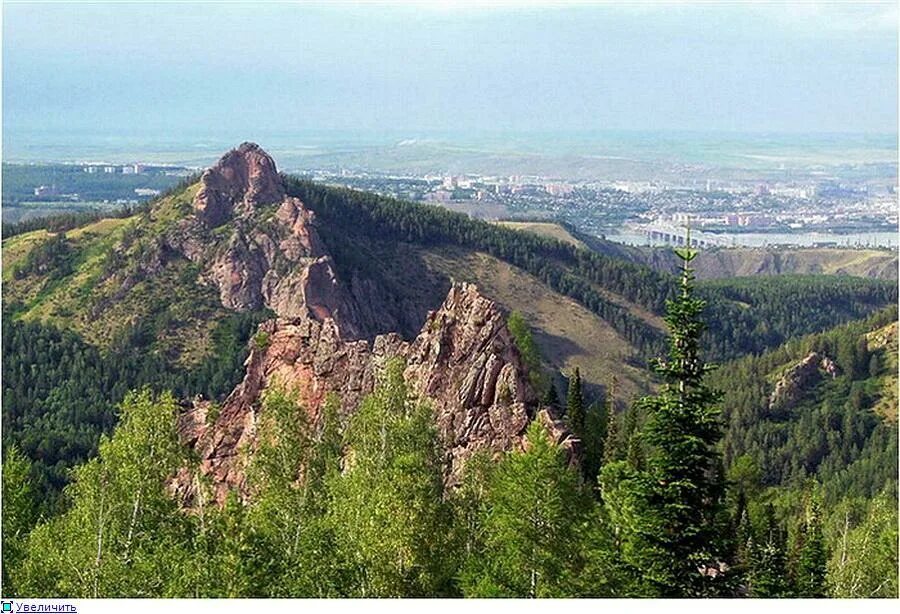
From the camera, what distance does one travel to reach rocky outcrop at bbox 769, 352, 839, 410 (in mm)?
136062

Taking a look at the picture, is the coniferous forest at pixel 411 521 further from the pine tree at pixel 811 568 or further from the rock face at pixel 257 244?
the rock face at pixel 257 244

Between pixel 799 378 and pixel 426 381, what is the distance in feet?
333

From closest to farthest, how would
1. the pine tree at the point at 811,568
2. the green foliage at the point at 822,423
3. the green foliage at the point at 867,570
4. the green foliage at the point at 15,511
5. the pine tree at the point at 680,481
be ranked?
the pine tree at the point at 680,481
the green foliage at the point at 15,511
the green foliage at the point at 867,570
the pine tree at the point at 811,568
the green foliage at the point at 822,423

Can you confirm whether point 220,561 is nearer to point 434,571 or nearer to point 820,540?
point 434,571

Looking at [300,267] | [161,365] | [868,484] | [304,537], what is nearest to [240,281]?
[300,267]

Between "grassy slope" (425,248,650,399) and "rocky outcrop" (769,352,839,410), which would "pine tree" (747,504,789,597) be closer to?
"rocky outcrop" (769,352,839,410)

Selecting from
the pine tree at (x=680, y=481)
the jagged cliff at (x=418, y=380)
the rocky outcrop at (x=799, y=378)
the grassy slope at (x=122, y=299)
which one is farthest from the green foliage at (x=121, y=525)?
the rocky outcrop at (x=799, y=378)

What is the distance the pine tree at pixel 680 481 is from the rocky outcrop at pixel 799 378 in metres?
114

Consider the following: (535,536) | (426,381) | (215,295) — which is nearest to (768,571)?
(535,536)

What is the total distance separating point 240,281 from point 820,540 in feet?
386

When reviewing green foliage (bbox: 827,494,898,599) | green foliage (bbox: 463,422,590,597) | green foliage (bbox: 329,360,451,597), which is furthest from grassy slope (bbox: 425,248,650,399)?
green foliage (bbox: 463,422,590,597)

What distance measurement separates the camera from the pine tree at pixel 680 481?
26.0 m

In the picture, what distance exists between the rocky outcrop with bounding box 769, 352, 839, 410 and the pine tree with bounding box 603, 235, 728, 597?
114 m

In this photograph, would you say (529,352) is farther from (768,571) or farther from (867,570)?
(867,570)
